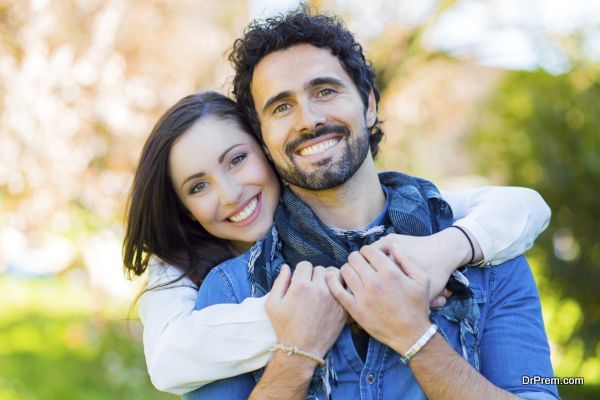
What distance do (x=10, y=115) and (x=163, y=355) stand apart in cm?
395

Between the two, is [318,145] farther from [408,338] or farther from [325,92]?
[408,338]

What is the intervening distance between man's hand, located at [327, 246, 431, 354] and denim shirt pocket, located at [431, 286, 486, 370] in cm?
19

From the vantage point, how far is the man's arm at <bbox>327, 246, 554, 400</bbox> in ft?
6.92

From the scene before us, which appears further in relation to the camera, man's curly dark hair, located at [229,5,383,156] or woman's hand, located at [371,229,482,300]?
man's curly dark hair, located at [229,5,383,156]

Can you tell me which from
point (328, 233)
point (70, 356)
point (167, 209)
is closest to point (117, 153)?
point (70, 356)

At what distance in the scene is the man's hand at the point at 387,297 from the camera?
6.98 ft

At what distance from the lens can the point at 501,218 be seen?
247 centimetres

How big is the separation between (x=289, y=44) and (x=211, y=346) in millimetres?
1134

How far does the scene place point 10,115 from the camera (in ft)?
18.4

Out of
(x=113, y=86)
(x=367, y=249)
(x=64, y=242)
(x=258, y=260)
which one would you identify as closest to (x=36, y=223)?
(x=64, y=242)

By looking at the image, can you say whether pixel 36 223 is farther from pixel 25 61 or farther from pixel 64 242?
pixel 25 61

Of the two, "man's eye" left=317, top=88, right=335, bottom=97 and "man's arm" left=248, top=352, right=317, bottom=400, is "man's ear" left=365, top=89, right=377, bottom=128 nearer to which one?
"man's eye" left=317, top=88, right=335, bottom=97

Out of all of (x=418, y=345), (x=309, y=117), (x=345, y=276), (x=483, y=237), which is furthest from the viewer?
(x=309, y=117)

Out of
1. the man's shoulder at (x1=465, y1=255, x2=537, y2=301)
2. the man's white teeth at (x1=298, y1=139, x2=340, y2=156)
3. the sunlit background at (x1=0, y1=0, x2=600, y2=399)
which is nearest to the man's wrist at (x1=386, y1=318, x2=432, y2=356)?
the man's shoulder at (x1=465, y1=255, x2=537, y2=301)
